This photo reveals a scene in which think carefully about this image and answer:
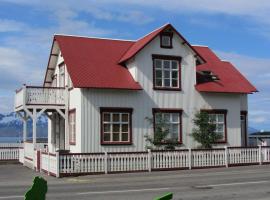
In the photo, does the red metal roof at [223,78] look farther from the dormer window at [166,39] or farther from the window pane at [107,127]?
the window pane at [107,127]

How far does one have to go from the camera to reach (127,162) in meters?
22.4

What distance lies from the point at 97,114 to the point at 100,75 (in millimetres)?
2174

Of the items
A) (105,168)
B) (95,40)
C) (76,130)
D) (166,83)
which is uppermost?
(95,40)

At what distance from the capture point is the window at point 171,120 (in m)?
26.9

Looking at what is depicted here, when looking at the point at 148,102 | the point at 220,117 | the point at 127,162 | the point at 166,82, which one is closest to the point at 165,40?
the point at 166,82

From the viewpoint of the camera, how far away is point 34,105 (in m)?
26.3

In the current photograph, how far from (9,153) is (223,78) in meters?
14.4

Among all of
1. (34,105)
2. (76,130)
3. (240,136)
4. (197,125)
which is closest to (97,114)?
(76,130)

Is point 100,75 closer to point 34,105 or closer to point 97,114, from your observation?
point 97,114

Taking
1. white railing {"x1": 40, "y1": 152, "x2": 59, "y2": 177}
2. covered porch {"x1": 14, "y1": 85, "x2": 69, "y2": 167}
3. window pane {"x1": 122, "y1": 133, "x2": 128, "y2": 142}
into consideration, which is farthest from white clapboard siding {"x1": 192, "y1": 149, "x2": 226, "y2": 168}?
covered porch {"x1": 14, "y1": 85, "x2": 69, "y2": 167}

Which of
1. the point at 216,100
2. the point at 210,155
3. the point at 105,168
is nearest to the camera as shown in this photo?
the point at 105,168

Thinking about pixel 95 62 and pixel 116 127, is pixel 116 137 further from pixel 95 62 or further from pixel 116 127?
pixel 95 62

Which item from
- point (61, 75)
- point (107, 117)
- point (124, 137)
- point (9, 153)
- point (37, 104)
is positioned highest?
point (61, 75)

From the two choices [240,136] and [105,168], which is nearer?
[105,168]
